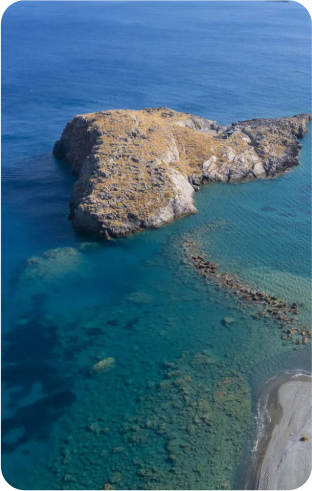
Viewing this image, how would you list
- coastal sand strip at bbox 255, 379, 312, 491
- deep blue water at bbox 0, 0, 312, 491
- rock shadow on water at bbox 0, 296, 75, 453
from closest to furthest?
coastal sand strip at bbox 255, 379, 312, 491
deep blue water at bbox 0, 0, 312, 491
rock shadow on water at bbox 0, 296, 75, 453

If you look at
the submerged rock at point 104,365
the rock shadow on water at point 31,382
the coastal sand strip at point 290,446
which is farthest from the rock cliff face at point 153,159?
the coastal sand strip at point 290,446

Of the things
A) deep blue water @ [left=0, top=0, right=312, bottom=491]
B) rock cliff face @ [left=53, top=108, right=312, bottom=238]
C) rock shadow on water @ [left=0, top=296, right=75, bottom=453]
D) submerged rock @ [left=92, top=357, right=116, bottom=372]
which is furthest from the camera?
rock cliff face @ [left=53, top=108, right=312, bottom=238]

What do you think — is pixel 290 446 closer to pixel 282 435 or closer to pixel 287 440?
pixel 287 440

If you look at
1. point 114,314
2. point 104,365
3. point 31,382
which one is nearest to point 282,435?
point 104,365

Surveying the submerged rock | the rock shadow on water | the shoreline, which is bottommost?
the rock shadow on water

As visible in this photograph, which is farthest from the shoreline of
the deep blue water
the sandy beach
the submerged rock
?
the submerged rock

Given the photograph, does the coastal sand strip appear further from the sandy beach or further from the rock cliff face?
the rock cliff face

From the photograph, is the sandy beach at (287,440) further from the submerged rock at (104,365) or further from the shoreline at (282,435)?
the submerged rock at (104,365)

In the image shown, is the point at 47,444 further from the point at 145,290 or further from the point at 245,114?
the point at 245,114
